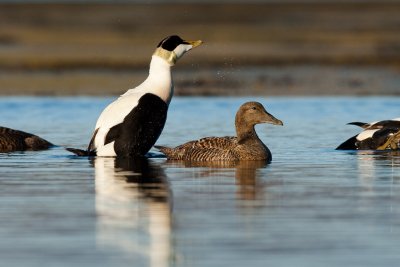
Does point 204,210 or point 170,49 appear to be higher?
point 170,49

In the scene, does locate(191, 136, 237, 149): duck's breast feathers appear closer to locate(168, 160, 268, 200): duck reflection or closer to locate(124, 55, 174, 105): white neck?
locate(168, 160, 268, 200): duck reflection

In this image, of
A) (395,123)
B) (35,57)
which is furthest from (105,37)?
(395,123)

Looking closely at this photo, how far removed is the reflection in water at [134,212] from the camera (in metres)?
8.65

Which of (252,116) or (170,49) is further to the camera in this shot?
(170,49)

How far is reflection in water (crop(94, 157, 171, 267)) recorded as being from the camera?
865 centimetres

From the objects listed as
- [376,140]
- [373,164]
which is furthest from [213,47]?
[373,164]

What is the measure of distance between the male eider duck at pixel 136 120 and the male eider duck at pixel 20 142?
1.62 meters

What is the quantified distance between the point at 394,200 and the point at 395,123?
534 centimetres

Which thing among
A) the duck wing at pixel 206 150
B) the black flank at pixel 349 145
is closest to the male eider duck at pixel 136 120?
the duck wing at pixel 206 150

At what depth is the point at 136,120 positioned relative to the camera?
14867 mm

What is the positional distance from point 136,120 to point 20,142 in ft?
7.48

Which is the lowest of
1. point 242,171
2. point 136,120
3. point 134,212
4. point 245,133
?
point 134,212

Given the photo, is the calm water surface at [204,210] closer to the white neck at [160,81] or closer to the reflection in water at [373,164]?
the reflection in water at [373,164]

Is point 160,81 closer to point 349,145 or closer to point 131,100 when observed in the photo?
point 131,100
